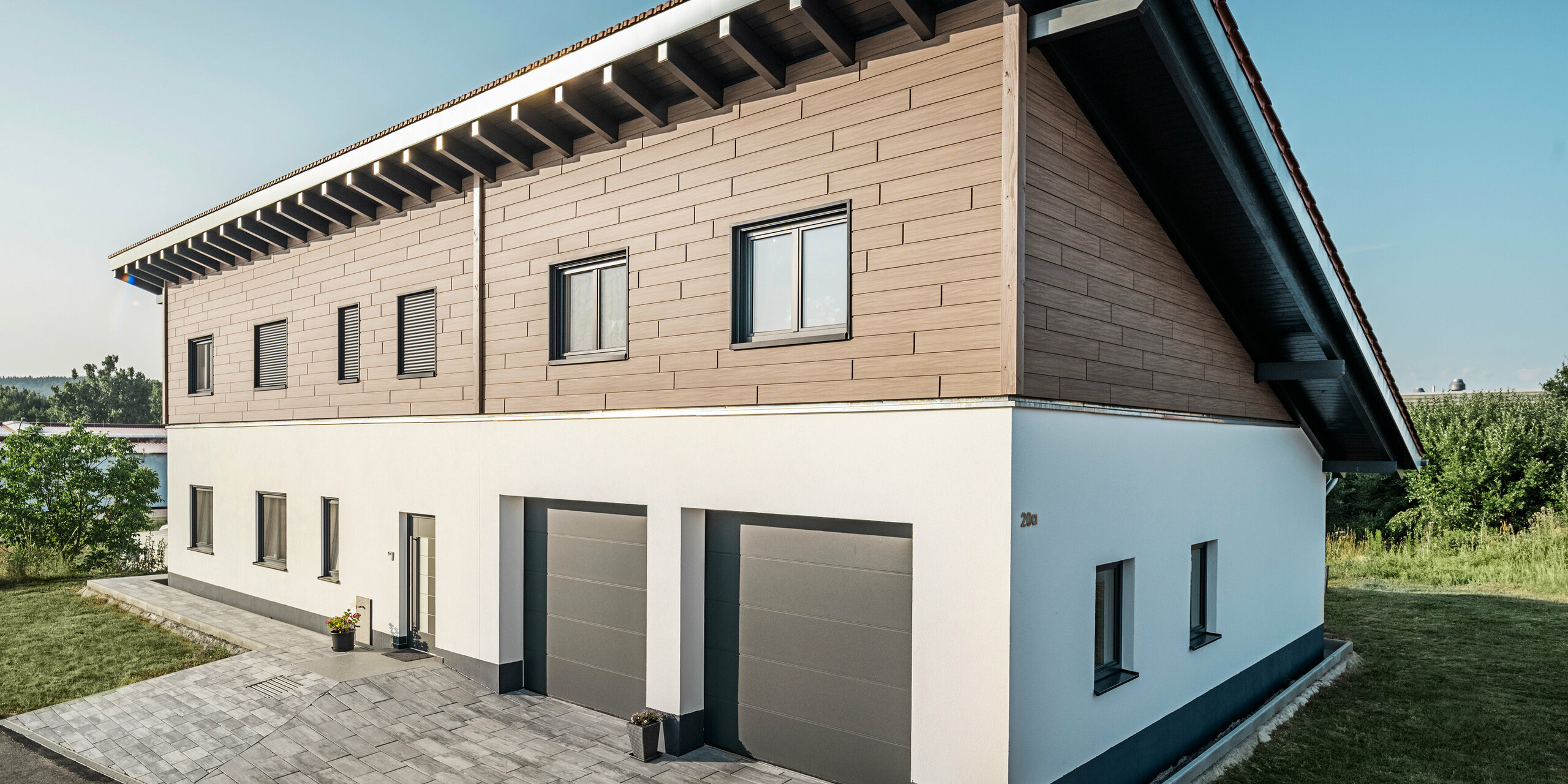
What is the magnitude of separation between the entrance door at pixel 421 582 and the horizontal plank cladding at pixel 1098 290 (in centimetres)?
873

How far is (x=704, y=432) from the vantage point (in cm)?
811

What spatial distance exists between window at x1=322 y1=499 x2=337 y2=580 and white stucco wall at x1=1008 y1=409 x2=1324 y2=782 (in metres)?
11.3

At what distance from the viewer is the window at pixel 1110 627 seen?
7211mm

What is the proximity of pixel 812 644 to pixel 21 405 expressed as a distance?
8648 cm

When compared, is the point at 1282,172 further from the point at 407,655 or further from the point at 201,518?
the point at 201,518

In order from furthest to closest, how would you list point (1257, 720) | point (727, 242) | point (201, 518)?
point (201, 518), point (1257, 720), point (727, 242)

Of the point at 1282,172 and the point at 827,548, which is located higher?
the point at 1282,172

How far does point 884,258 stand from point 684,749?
Answer: 204 inches

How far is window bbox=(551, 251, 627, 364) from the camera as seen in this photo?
365 inches

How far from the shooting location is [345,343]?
1316cm

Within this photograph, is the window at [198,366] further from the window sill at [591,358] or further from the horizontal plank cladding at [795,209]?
the window sill at [591,358]

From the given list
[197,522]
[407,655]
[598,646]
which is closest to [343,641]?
[407,655]

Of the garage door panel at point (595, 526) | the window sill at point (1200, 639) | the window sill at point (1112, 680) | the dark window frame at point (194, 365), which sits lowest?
the window sill at point (1200, 639)

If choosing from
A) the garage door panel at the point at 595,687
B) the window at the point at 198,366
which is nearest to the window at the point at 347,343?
the window at the point at 198,366
